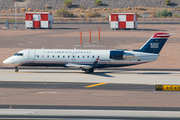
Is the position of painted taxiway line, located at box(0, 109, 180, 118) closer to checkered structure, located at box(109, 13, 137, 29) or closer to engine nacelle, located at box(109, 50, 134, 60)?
engine nacelle, located at box(109, 50, 134, 60)

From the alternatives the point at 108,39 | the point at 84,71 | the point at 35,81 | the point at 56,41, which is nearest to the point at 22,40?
the point at 56,41

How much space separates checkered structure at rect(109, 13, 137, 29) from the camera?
96.8 meters

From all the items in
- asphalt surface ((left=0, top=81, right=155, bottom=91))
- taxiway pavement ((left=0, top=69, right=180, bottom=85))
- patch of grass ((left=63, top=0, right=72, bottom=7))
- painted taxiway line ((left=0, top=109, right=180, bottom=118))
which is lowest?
painted taxiway line ((left=0, top=109, right=180, bottom=118))

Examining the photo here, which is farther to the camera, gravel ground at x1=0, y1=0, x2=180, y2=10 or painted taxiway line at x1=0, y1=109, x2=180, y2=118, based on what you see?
gravel ground at x1=0, y1=0, x2=180, y2=10

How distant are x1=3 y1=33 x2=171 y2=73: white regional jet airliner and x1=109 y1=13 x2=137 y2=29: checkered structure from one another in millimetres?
54891

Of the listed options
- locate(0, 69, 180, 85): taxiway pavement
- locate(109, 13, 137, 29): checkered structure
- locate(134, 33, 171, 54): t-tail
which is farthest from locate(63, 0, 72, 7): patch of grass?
locate(134, 33, 171, 54): t-tail

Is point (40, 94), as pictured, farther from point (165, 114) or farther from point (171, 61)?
point (171, 61)

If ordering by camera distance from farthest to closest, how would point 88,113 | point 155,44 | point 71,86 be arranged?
point 155,44, point 71,86, point 88,113

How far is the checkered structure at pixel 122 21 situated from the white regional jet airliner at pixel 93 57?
2161 inches

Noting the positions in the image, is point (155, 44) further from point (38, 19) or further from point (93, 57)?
point (38, 19)

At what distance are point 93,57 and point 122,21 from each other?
189ft

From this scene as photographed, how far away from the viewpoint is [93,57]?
1649 inches

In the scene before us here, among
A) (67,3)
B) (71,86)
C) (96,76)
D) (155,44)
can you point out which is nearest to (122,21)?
(155,44)

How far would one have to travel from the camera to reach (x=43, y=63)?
42.4 metres
